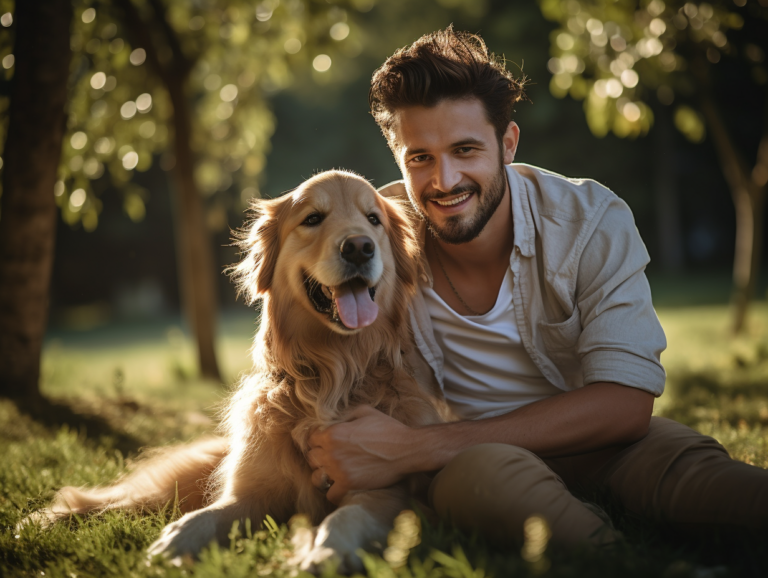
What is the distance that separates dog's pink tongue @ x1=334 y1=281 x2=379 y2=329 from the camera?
243cm

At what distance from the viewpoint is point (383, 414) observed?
7.78 ft

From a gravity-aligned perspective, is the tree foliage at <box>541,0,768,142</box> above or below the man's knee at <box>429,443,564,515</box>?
above

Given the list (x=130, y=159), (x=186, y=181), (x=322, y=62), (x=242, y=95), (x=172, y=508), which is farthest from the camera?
(x=242, y=95)

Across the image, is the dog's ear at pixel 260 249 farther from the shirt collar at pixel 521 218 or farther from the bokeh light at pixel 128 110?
the bokeh light at pixel 128 110

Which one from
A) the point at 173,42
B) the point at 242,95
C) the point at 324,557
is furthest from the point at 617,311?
the point at 242,95

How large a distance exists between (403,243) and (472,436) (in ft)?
3.05

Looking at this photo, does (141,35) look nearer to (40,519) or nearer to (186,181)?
(186,181)

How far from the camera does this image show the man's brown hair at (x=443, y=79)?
105 inches

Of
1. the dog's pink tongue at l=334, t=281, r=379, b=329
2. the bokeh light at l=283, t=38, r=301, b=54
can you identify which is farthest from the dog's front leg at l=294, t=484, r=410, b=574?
the bokeh light at l=283, t=38, r=301, b=54

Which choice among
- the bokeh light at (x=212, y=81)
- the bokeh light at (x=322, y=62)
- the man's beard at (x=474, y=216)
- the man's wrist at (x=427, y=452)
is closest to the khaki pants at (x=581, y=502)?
the man's wrist at (x=427, y=452)

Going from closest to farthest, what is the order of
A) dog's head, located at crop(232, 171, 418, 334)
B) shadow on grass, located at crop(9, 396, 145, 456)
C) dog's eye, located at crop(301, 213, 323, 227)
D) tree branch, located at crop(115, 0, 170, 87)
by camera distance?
dog's head, located at crop(232, 171, 418, 334), dog's eye, located at crop(301, 213, 323, 227), shadow on grass, located at crop(9, 396, 145, 456), tree branch, located at crop(115, 0, 170, 87)

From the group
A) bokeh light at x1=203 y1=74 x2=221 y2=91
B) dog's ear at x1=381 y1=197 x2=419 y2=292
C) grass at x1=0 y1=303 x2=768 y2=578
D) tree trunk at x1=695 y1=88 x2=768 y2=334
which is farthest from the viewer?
bokeh light at x1=203 y1=74 x2=221 y2=91

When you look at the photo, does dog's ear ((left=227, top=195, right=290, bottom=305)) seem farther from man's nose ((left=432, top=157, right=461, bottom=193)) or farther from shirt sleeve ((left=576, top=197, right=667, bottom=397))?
shirt sleeve ((left=576, top=197, right=667, bottom=397))

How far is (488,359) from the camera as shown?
9.03 feet
